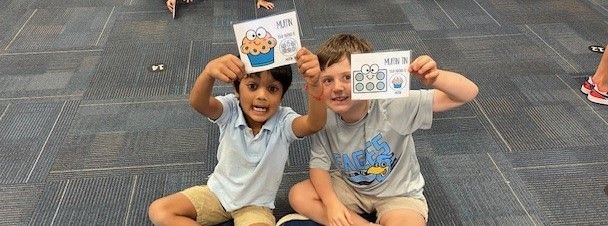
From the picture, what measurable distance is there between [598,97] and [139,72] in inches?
79.6

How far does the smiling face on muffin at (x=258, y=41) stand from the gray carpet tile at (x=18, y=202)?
0.99 m

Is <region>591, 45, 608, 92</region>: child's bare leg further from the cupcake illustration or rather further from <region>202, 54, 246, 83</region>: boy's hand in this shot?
<region>202, 54, 246, 83</region>: boy's hand

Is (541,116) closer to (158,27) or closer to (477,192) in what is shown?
(477,192)

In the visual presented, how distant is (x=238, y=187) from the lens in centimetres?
135

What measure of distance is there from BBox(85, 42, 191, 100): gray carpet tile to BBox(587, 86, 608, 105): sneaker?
1.75 metres

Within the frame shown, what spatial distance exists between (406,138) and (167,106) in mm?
1136

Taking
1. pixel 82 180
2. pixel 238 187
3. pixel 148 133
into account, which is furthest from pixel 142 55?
pixel 238 187

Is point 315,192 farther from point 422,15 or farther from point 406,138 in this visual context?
point 422,15

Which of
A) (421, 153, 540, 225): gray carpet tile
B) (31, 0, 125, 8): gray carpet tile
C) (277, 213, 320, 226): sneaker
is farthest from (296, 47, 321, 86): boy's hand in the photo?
(31, 0, 125, 8): gray carpet tile

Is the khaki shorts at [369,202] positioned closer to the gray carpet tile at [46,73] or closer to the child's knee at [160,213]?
the child's knee at [160,213]

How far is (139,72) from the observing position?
232 cm

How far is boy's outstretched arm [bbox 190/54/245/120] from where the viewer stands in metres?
1.07

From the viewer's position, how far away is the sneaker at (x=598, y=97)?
2072mm

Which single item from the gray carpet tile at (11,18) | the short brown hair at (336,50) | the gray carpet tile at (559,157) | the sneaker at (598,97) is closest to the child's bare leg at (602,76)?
the sneaker at (598,97)
